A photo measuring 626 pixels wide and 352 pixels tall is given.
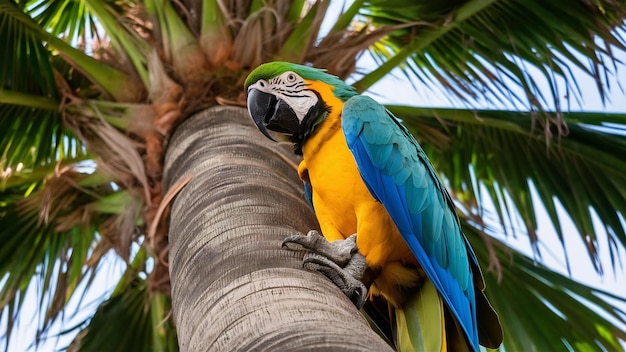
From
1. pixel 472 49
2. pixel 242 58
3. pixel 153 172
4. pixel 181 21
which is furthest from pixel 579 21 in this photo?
pixel 153 172

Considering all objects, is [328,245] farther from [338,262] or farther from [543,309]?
[543,309]

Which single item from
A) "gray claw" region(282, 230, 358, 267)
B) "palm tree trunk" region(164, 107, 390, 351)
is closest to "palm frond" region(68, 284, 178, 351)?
"palm tree trunk" region(164, 107, 390, 351)

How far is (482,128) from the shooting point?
12.3ft

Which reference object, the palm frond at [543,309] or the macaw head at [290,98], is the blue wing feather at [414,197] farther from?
the palm frond at [543,309]

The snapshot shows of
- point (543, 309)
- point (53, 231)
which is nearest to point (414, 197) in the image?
point (543, 309)

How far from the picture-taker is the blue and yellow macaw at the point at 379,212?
2.14m

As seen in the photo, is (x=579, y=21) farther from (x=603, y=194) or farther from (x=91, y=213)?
(x=91, y=213)

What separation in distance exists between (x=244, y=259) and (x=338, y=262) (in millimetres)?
334

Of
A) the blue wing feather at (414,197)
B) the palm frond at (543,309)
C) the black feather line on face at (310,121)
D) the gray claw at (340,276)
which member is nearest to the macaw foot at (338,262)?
the gray claw at (340,276)

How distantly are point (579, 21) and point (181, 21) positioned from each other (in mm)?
1672

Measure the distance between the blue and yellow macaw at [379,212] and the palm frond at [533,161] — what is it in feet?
3.91

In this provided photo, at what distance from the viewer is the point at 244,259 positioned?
1.88 metres

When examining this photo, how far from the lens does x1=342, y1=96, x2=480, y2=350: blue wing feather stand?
2.15 metres

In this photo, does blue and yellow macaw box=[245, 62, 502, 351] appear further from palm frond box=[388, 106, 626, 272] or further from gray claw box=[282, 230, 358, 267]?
palm frond box=[388, 106, 626, 272]
